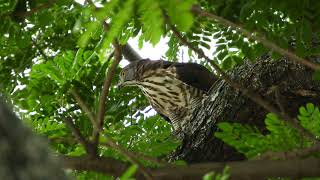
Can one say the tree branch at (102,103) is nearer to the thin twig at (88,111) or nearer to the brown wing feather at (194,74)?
the thin twig at (88,111)

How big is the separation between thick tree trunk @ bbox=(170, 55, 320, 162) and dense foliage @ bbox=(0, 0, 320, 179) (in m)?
0.16

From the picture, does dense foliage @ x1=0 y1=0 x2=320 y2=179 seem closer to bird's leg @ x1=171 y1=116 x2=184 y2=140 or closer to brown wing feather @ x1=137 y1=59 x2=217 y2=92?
bird's leg @ x1=171 y1=116 x2=184 y2=140

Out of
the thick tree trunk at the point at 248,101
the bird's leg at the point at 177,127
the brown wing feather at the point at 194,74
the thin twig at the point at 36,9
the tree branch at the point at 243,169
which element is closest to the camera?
the tree branch at the point at 243,169

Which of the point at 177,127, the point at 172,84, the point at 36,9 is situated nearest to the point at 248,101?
the point at 177,127

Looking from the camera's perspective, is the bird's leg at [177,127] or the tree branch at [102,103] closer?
the tree branch at [102,103]

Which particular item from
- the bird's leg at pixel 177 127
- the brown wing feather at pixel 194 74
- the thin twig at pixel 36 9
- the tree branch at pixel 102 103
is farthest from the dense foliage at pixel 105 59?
the brown wing feather at pixel 194 74

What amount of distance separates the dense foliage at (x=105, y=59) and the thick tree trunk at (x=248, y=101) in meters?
0.16

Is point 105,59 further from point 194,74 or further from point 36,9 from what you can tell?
point 194,74

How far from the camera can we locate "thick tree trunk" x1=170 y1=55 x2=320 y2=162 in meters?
3.57

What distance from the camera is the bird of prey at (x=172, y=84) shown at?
5.17 m

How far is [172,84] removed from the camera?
5590 mm

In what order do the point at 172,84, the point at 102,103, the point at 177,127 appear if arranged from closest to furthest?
the point at 102,103 < the point at 177,127 < the point at 172,84

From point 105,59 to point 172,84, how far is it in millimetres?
2218

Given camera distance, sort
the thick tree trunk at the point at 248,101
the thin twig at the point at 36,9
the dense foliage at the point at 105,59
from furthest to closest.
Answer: the thick tree trunk at the point at 248,101
the thin twig at the point at 36,9
the dense foliage at the point at 105,59
